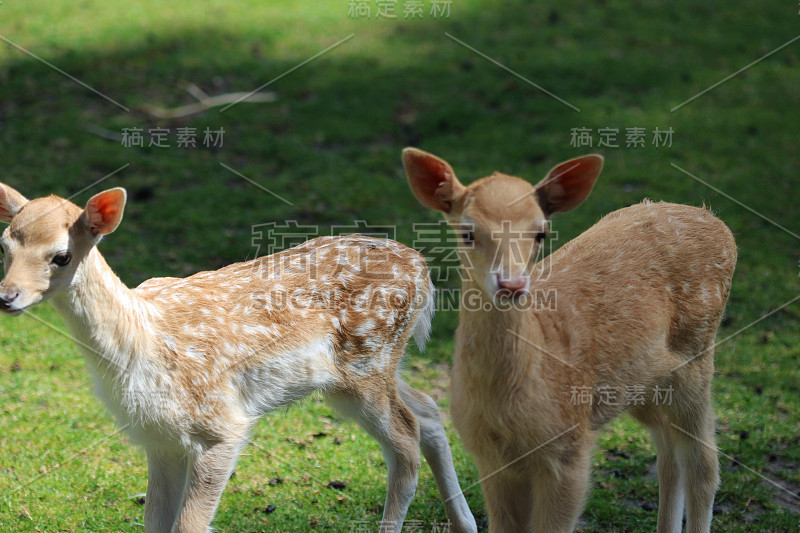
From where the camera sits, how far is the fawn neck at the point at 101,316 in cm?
398

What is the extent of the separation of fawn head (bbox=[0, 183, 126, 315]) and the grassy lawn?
49.5 inches

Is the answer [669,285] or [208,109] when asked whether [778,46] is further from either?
[669,285]

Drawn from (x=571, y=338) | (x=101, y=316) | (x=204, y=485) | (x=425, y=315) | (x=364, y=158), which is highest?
(x=571, y=338)

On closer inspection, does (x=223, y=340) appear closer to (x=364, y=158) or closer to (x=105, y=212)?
(x=105, y=212)

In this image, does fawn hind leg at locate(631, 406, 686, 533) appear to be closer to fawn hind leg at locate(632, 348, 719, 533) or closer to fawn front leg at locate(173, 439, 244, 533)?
fawn hind leg at locate(632, 348, 719, 533)

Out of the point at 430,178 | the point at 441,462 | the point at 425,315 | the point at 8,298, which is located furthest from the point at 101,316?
the point at 441,462

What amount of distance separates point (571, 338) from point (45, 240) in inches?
90.8

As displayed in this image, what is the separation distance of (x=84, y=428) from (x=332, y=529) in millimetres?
1921

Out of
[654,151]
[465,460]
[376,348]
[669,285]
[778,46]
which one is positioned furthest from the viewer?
[778,46]

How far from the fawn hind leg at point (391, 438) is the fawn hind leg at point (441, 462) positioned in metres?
0.21

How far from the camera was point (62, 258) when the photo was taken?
3.83m

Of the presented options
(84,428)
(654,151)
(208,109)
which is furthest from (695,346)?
(208,109)

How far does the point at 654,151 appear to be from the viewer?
971 centimetres

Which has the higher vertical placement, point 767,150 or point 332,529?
point 767,150
